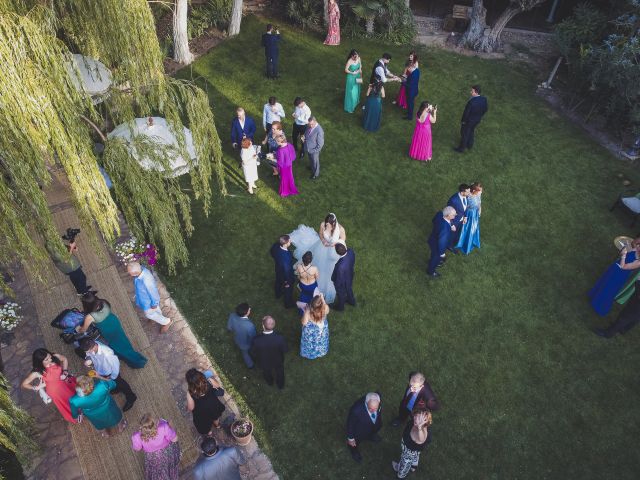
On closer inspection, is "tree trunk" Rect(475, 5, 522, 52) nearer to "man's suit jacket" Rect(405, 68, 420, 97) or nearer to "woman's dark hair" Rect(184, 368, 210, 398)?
"man's suit jacket" Rect(405, 68, 420, 97)

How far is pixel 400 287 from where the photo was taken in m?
10.2

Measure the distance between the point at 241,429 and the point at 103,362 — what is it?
2344 mm

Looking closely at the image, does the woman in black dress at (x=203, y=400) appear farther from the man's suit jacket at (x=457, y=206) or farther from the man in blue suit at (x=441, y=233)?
the man's suit jacket at (x=457, y=206)

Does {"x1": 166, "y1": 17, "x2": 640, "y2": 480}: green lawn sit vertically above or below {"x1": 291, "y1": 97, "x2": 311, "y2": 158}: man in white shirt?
below

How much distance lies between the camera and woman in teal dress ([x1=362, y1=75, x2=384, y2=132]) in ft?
43.0

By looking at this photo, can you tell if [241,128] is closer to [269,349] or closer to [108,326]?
[108,326]

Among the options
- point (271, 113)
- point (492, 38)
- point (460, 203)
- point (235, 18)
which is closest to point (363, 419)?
point (460, 203)

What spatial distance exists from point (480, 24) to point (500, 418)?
531 inches

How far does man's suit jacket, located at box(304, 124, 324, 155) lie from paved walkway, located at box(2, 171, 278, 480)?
4.61 m

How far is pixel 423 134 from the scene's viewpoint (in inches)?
491

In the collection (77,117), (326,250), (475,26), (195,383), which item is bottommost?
(326,250)

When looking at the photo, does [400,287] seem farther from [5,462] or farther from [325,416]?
[5,462]

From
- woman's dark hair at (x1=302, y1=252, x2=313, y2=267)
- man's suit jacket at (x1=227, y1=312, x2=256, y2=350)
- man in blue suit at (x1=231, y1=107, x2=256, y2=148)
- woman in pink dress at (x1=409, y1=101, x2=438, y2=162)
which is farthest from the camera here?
woman in pink dress at (x1=409, y1=101, x2=438, y2=162)

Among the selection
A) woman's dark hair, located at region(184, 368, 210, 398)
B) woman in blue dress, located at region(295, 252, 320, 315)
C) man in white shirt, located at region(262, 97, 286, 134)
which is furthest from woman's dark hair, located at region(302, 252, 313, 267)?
man in white shirt, located at region(262, 97, 286, 134)
